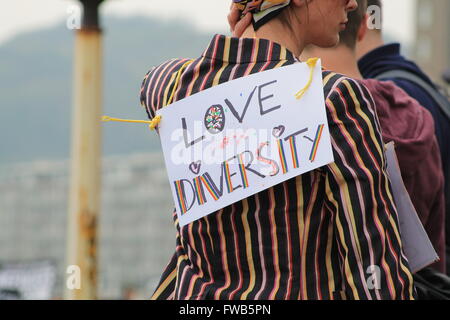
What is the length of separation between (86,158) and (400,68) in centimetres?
224

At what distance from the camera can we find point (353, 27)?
12.7 ft

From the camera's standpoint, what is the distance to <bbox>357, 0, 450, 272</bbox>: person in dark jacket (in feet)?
12.8

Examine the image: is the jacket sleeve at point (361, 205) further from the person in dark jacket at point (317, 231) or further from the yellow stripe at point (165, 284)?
the yellow stripe at point (165, 284)

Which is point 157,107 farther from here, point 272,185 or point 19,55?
point 19,55

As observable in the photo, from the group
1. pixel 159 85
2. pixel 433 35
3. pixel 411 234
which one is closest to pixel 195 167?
pixel 159 85

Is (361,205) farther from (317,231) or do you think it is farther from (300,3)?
(300,3)

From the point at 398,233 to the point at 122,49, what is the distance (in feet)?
521

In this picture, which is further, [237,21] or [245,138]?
[237,21]

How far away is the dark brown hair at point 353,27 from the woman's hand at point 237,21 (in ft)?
3.84

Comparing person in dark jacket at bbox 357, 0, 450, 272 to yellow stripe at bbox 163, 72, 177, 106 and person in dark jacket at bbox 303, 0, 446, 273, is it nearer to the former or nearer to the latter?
person in dark jacket at bbox 303, 0, 446, 273

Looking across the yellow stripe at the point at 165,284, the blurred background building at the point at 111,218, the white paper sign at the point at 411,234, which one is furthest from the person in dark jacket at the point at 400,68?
the blurred background building at the point at 111,218

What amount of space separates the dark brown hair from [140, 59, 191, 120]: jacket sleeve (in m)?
1.21

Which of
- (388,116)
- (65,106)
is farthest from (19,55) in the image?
(388,116)

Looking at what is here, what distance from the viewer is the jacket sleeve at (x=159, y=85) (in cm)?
266
